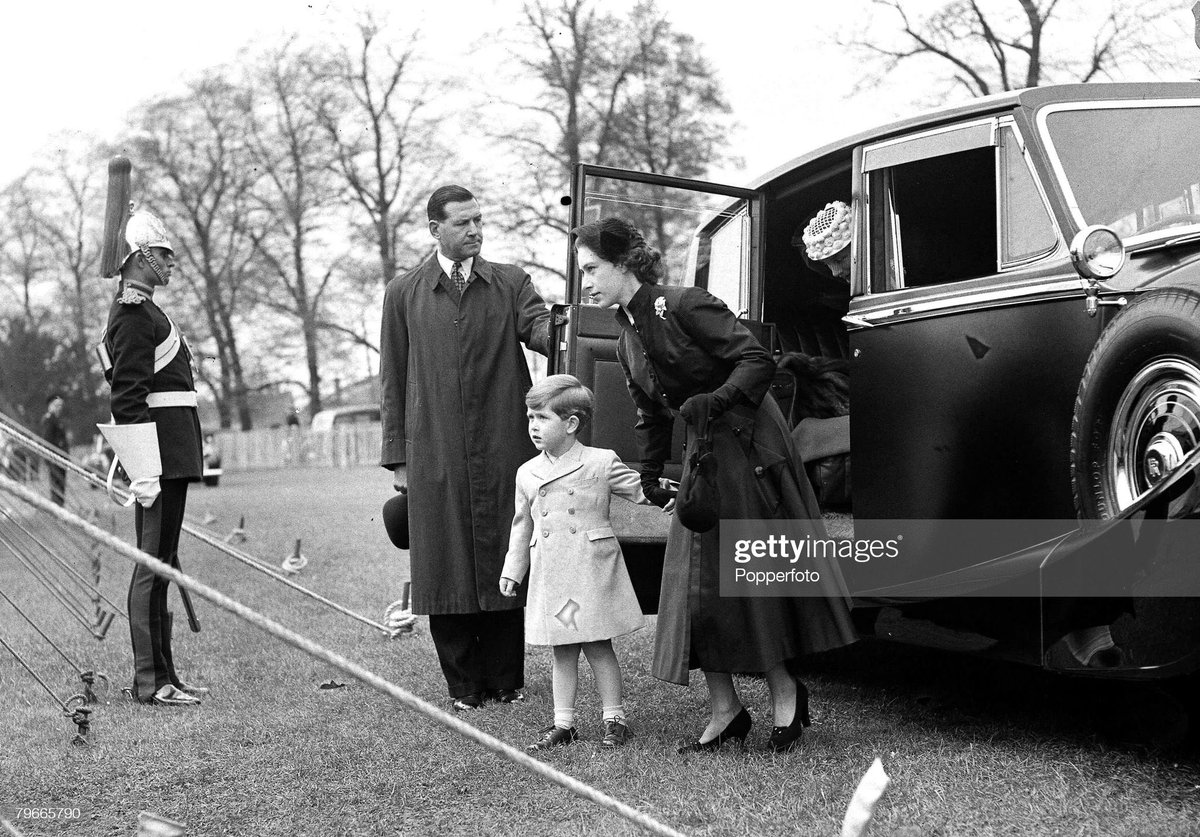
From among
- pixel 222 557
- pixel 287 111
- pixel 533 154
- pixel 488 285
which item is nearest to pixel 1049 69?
pixel 533 154

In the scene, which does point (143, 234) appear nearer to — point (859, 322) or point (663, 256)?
point (663, 256)

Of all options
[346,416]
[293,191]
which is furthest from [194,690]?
[346,416]

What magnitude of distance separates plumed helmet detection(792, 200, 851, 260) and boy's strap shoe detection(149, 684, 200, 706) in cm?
356

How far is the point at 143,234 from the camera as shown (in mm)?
6293

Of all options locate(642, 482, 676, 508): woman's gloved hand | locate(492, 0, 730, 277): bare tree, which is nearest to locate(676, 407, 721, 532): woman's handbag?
locate(642, 482, 676, 508): woman's gloved hand

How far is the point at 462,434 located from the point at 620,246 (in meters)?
1.51

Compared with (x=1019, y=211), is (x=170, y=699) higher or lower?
lower

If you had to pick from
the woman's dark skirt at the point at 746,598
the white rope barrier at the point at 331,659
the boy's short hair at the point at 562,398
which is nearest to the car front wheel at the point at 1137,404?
the woman's dark skirt at the point at 746,598

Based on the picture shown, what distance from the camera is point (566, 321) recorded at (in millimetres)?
5934

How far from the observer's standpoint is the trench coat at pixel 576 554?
503cm

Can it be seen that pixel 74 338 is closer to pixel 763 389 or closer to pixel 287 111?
pixel 287 111

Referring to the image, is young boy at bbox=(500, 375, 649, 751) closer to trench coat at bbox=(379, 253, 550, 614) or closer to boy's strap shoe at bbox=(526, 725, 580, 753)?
Answer: boy's strap shoe at bbox=(526, 725, 580, 753)

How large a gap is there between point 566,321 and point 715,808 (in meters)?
2.56

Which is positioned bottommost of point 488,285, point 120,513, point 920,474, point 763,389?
point 120,513
